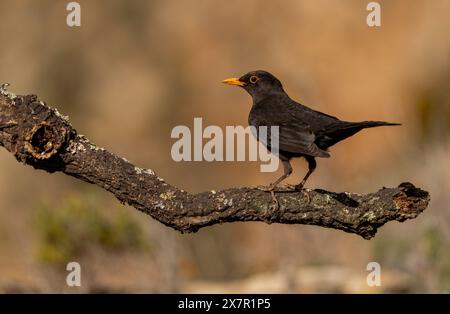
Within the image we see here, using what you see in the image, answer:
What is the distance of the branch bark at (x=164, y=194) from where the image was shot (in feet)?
18.3

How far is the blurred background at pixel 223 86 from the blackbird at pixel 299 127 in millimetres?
4299

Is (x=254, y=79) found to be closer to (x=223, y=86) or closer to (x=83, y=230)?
(x=83, y=230)

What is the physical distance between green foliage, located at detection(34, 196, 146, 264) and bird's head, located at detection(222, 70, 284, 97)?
3775 mm

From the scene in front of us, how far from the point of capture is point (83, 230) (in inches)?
452

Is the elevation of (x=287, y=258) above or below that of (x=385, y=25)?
below

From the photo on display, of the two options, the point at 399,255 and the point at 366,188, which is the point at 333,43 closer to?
the point at 366,188

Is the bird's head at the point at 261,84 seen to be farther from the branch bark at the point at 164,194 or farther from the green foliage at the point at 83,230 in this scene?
the green foliage at the point at 83,230

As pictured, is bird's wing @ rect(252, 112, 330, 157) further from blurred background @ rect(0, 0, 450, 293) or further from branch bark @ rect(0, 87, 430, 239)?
blurred background @ rect(0, 0, 450, 293)

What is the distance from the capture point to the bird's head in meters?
8.46

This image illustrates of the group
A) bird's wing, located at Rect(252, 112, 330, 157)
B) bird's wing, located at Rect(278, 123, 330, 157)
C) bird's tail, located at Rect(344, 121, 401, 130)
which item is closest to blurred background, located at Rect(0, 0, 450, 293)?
bird's wing, located at Rect(252, 112, 330, 157)

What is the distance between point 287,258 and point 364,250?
105 inches

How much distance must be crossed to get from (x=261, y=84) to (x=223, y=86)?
1408cm

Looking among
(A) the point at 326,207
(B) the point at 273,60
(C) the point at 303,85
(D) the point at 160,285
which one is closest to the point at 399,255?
(C) the point at 303,85

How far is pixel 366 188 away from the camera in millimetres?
15336
